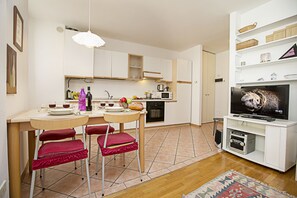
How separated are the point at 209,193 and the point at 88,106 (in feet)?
5.34

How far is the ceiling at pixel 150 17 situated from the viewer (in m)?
2.35

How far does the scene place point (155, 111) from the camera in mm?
3986

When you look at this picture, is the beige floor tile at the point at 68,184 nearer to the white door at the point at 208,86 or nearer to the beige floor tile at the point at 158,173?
the beige floor tile at the point at 158,173

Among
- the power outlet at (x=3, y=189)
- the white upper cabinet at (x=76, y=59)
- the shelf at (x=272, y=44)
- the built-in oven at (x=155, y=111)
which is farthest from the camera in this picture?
the built-in oven at (x=155, y=111)

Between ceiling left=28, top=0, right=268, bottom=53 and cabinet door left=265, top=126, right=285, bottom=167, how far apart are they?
210 centimetres

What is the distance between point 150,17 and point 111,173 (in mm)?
2890

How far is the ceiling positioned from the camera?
235 cm

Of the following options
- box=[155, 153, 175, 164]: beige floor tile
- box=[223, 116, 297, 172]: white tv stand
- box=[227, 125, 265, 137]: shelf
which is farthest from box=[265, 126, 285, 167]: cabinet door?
box=[155, 153, 175, 164]: beige floor tile

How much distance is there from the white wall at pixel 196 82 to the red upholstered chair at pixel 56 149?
3.75 metres

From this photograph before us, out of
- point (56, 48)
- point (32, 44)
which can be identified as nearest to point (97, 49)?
point (56, 48)

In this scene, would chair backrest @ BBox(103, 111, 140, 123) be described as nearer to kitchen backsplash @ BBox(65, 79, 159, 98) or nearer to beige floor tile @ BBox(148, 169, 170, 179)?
beige floor tile @ BBox(148, 169, 170, 179)

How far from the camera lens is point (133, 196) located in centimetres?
131

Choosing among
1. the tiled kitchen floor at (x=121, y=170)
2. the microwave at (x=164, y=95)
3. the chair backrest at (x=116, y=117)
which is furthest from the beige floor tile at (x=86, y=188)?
the microwave at (x=164, y=95)

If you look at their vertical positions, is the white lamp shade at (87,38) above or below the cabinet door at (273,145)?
above
